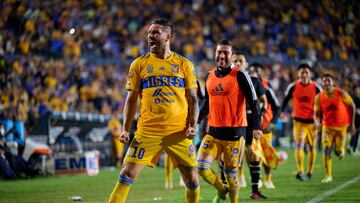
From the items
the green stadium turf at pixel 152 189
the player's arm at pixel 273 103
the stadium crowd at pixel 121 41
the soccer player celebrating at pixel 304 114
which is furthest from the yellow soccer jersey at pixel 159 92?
the stadium crowd at pixel 121 41

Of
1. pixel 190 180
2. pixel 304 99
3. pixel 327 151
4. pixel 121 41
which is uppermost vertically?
pixel 121 41

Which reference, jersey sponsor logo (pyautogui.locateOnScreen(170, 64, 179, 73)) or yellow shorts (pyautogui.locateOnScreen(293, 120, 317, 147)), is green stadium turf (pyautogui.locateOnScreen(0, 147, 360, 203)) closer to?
yellow shorts (pyautogui.locateOnScreen(293, 120, 317, 147))

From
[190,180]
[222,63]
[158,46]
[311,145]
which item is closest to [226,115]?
[222,63]

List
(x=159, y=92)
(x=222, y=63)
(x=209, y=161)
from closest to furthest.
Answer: (x=159, y=92) < (x=209, y=161) < (x=222, y=63)

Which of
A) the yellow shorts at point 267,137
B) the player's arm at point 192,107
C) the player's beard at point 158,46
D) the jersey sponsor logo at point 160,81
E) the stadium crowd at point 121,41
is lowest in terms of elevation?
the yellow shorts at point 267,137

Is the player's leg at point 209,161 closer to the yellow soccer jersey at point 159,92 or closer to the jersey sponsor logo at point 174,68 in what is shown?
the yellow soccer jersey at point 159,92

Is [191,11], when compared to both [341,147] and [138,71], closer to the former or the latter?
[341,147]

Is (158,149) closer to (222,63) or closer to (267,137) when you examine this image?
(222,63)

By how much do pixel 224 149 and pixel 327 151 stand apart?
Result: 5.97 metres

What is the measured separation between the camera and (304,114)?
16.0m

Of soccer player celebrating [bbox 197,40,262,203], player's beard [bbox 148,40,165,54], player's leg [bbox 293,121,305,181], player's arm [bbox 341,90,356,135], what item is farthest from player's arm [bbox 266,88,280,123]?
player's beard [bbox 148,40,165,54]

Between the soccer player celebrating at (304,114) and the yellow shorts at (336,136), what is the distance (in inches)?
8.8

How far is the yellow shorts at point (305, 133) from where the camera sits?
15758 mm

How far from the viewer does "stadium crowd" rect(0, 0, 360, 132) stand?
24156 mm
